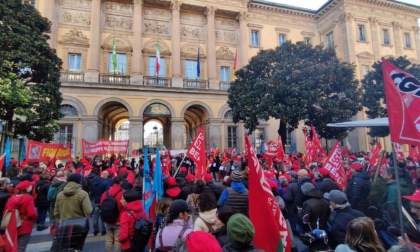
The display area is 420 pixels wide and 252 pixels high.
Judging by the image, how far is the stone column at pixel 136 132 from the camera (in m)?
22.8

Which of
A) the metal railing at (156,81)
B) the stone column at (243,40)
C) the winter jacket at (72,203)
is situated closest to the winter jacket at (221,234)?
the winter jacket at (72,203)

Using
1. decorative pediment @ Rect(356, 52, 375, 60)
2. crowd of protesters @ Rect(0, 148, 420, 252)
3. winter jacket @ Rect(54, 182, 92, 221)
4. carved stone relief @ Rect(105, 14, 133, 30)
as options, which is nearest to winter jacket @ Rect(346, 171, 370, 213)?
crowd of protesters @ Rect(0, 148, 420, 252)

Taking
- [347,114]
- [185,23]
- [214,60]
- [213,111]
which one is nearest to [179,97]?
[213,111]

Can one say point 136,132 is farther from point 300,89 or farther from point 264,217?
point 264,217

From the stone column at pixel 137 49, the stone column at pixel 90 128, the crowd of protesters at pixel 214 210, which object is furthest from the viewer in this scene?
the stone column at pixel 137 49

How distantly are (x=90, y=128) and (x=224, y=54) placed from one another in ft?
48.2

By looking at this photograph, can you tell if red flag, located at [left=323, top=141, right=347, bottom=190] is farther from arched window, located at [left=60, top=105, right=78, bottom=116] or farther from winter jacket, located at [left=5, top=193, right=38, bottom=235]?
arched window, located at [left=60, top=105, right=78, bottom=116]

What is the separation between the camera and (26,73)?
1423 cm

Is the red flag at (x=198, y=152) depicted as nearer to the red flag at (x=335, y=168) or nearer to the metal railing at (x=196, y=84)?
the red flag at (x=335, y=168)

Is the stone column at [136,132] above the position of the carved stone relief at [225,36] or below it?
below

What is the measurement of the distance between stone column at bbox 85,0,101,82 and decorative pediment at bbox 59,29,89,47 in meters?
0.83

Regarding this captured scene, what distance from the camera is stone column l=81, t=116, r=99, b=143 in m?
21.6

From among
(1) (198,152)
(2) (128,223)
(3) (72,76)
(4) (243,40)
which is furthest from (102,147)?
(4) (243,40)

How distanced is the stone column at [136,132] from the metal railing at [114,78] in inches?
136
